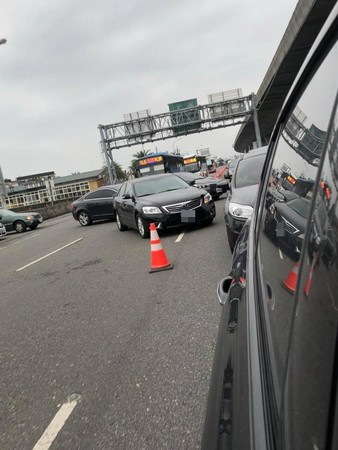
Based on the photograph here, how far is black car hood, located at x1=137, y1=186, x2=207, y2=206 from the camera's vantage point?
9188mm

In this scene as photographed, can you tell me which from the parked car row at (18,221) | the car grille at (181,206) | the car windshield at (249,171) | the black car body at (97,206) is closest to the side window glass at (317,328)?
the car windshield at (249,171)

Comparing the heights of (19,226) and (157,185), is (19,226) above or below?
below

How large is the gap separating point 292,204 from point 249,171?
6.23 metres

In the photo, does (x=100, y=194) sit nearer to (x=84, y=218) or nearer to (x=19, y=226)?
(x=84, y=218)

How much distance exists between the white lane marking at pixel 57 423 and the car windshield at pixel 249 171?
4874 millimetres

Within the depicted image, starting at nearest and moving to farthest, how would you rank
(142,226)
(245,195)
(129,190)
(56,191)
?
1. (245,195)
2. (142,226)
3. (129,190)
4. (56,191)

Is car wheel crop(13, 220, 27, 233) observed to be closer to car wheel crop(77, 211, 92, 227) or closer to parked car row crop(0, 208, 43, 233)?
parked car row crop(0, 208, 43, 233)

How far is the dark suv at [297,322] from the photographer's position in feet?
2.28

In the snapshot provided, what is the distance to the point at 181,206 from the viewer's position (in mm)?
9133

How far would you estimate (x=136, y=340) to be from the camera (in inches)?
149

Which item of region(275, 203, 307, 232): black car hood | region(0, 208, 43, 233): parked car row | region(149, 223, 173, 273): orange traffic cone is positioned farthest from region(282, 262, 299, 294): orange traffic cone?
region(0, 208, 43, 233): parked car row

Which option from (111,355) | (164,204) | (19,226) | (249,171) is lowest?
(19,226)

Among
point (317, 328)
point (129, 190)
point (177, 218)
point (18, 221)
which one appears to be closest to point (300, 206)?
point (317, 328)

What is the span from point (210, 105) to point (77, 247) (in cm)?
3725
